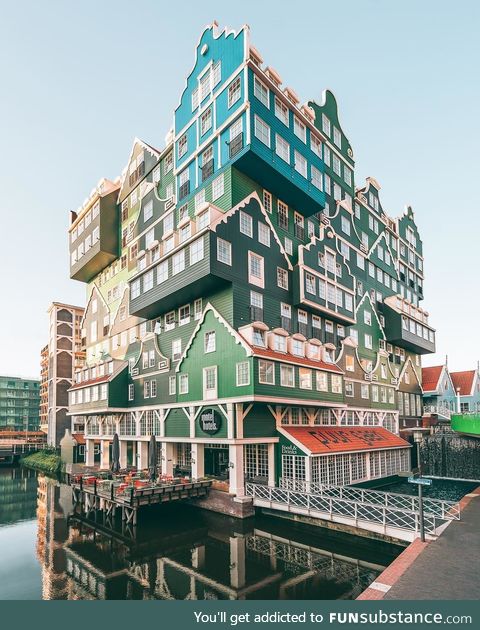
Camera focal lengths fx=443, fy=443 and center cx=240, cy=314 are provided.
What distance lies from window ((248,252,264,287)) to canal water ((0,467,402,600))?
19468 millimetres

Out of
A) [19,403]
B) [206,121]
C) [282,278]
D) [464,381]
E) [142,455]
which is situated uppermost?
[206,121]

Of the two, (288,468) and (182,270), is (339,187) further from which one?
(288,468)

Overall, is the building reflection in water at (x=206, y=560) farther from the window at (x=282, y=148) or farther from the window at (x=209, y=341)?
the window at (x=282, y=148)

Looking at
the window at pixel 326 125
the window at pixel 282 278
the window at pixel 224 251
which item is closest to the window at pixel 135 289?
the window at pixel 224 251

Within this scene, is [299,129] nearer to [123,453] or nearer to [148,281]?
[148,281]

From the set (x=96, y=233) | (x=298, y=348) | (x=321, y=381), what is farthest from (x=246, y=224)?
(x=96, y=233)

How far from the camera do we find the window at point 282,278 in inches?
1687

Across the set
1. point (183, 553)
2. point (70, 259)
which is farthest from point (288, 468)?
point (70, 259)

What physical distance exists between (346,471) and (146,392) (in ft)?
70.6

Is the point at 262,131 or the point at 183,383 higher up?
the point at 262,131

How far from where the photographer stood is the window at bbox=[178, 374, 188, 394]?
40.3 meters

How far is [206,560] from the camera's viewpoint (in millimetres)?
24156

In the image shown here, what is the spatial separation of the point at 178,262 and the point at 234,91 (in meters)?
16.4

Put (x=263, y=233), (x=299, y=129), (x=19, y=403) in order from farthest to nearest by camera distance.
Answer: (x=19, y=403) → (x=299, y=129) → (x=263, y=233)
